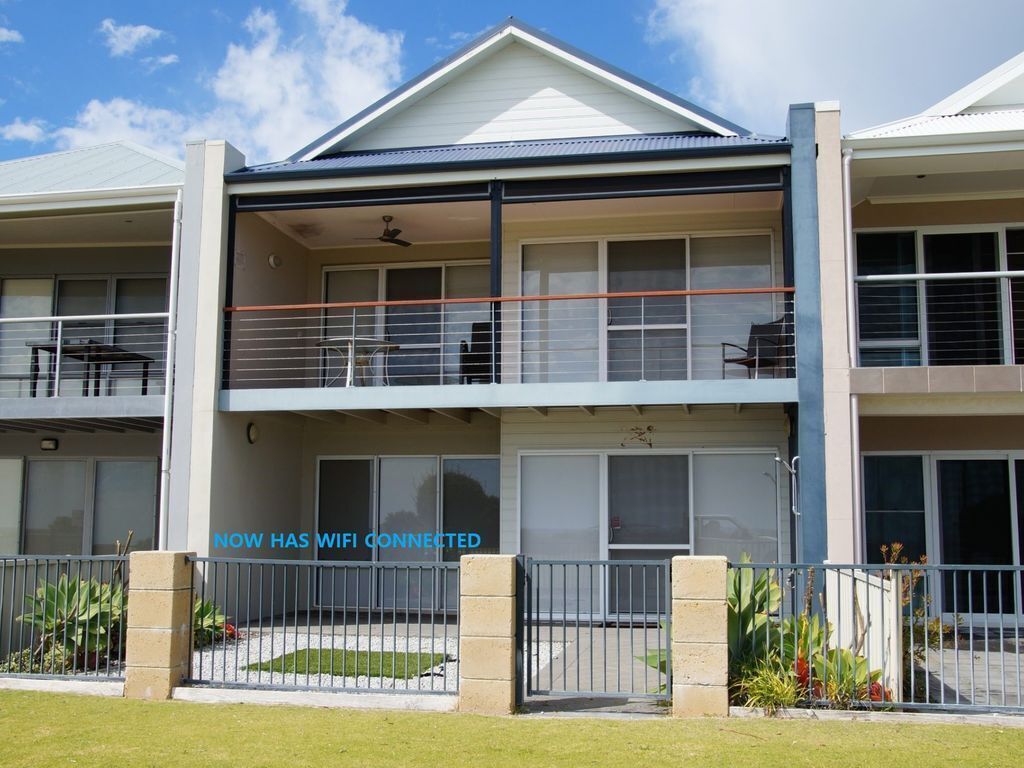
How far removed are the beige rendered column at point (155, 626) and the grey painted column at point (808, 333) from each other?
6848 mm

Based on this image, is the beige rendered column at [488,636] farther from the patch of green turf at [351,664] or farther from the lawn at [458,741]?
the patch of green turf at [351,664]

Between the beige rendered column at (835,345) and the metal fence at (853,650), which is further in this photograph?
the beige rendered column at (835,345)

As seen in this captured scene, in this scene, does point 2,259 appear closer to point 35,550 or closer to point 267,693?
point 35,550

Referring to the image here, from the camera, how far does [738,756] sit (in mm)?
7246

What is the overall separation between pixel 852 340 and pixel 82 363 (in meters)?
11.6

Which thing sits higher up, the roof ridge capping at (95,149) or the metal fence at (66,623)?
the roof ridge capping at (95,149)

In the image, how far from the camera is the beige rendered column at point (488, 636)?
865 cm

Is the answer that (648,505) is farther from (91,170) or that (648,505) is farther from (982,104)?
(91,170)

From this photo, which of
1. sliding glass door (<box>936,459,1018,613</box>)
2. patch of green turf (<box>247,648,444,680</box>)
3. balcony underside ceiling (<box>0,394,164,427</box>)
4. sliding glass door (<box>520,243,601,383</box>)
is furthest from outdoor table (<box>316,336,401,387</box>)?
sliding glass door (<box>936,459,1018,613</box>)

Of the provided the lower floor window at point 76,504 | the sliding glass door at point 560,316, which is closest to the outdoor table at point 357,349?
the sliding glass door at point 560,316

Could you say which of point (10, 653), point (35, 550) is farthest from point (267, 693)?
point (35, 550)

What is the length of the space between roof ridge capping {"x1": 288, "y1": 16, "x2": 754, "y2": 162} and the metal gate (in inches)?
271

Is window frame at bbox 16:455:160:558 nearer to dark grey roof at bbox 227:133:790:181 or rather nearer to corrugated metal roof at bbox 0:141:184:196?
corrugated metal roof at bbox 0:141:184:196

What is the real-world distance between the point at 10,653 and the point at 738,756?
7912 mm
